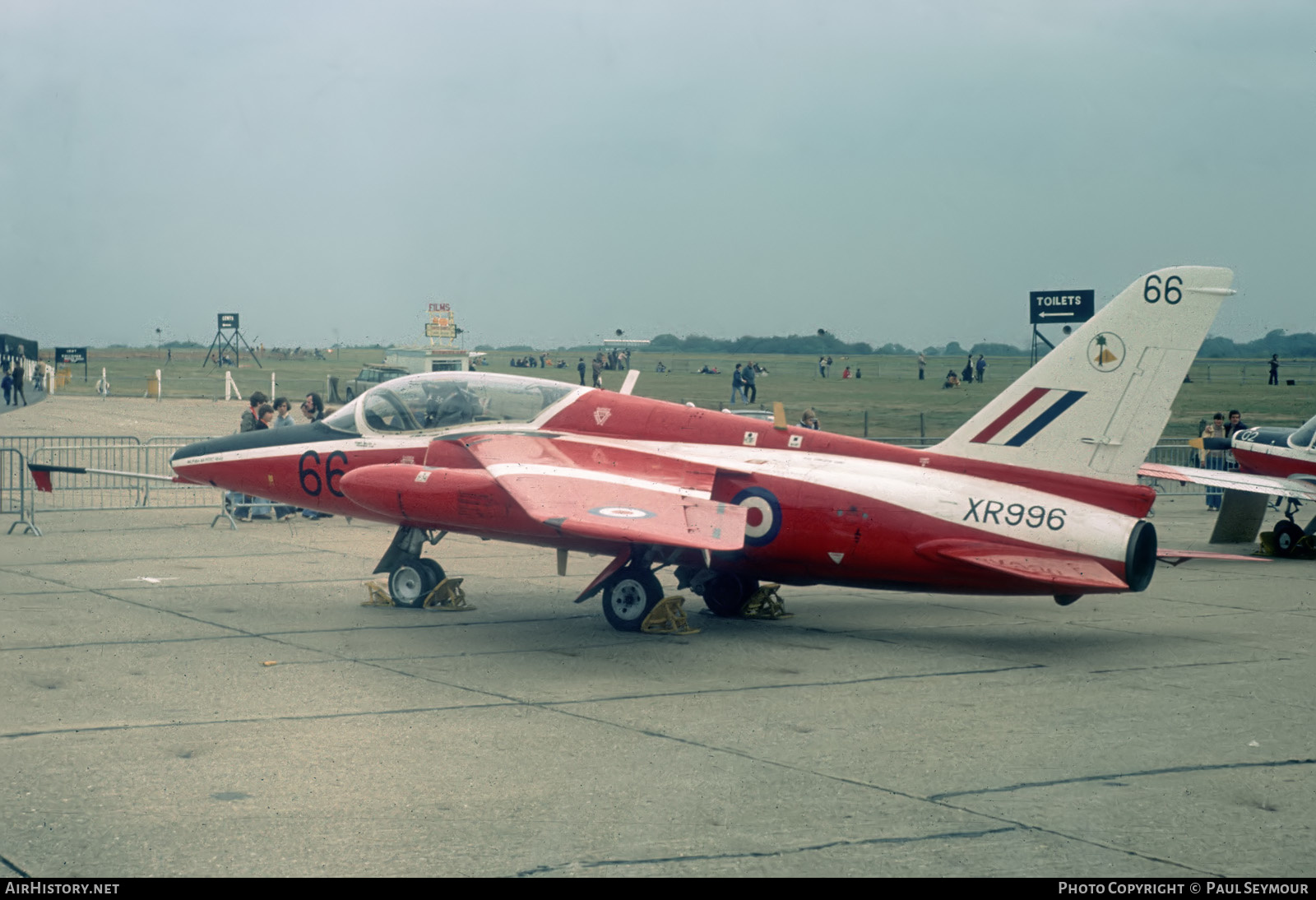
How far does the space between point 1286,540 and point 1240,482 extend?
1.94m

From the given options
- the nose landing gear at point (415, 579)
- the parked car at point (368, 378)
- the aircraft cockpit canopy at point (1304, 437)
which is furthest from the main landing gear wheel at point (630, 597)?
the parked car at point (368, 378)

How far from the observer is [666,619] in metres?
12.1

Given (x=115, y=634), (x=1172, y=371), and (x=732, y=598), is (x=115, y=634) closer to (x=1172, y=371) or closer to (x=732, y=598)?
(x=732, y=598)

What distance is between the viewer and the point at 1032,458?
1144 centimetres

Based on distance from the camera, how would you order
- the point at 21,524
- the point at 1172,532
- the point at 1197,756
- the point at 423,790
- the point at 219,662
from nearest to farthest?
1. the point at 423,790
2. the point at 1197,756
3. the point at 219,662
4. the point at 21,524
5. the point at 1172,532

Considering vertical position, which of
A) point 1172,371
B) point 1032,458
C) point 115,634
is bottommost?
point 115,634

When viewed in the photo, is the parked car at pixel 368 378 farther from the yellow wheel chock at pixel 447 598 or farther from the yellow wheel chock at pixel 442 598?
the yellow wheel chock at pixel 447 598

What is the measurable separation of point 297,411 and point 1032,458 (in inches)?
1503

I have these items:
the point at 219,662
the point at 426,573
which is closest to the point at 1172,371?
the point at 426,573

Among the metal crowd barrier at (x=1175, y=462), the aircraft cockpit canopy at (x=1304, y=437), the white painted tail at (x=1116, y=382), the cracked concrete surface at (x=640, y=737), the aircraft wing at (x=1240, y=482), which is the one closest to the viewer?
the cracked concrete surface at (x=640, y=737)

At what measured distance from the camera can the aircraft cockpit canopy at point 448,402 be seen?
13.1 m

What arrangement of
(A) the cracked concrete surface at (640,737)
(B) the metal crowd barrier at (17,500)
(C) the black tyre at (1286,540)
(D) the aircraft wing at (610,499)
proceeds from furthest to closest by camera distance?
(C) the black tyre at (1286,540) → (B) the metal crowd barrier at (17,500) → (D) the aircraft wing at (610,499) → (A) the cracked concrete surface at (640,737)

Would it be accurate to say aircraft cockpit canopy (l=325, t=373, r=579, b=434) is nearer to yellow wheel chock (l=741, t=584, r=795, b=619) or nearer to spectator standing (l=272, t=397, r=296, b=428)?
yellow wheel chock (l=741, t=584, r=795, b=619)

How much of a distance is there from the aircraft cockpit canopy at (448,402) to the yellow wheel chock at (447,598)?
1.66 m
